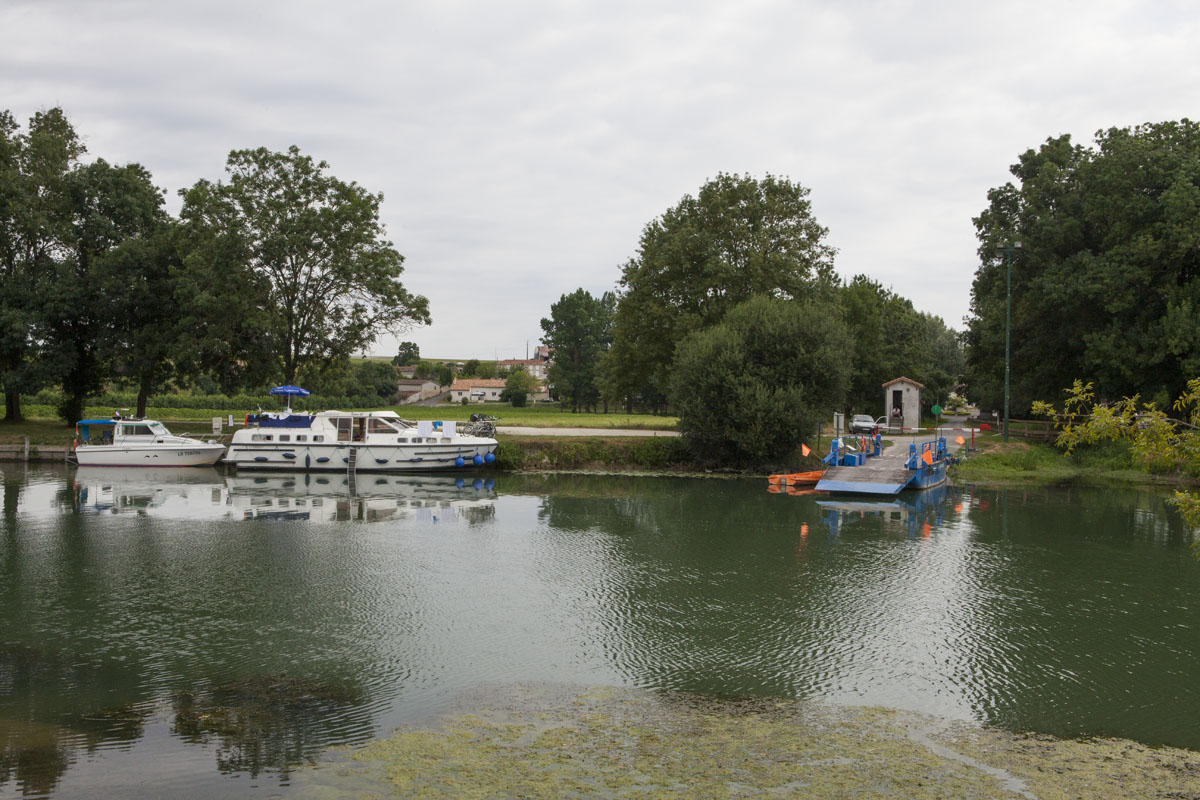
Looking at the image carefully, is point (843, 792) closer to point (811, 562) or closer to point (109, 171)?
point (811, 562)

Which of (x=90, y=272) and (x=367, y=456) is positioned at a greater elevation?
(x=90, y=272)

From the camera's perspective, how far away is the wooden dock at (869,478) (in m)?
27.5

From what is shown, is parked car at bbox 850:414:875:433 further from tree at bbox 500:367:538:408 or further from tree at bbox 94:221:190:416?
tree at bbox 500:367:538:408

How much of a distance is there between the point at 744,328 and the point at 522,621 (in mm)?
23461

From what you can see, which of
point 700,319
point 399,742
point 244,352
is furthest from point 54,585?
point 700,319

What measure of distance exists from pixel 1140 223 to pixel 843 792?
35.2 metres

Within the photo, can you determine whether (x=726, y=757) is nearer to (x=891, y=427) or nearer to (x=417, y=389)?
(x=891, y=427)

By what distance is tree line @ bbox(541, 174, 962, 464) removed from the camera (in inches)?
1330

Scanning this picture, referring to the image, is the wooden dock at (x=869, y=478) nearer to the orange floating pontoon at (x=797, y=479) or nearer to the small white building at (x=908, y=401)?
the orange floating pontoon at (x=797, y=479)

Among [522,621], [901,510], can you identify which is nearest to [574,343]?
[901,510]

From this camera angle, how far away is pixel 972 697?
33.3 ft

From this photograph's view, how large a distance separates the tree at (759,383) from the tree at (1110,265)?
29.5 feet

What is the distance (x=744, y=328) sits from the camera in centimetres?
3469

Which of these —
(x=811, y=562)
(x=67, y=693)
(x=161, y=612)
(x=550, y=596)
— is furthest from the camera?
(x=811, y=562)
